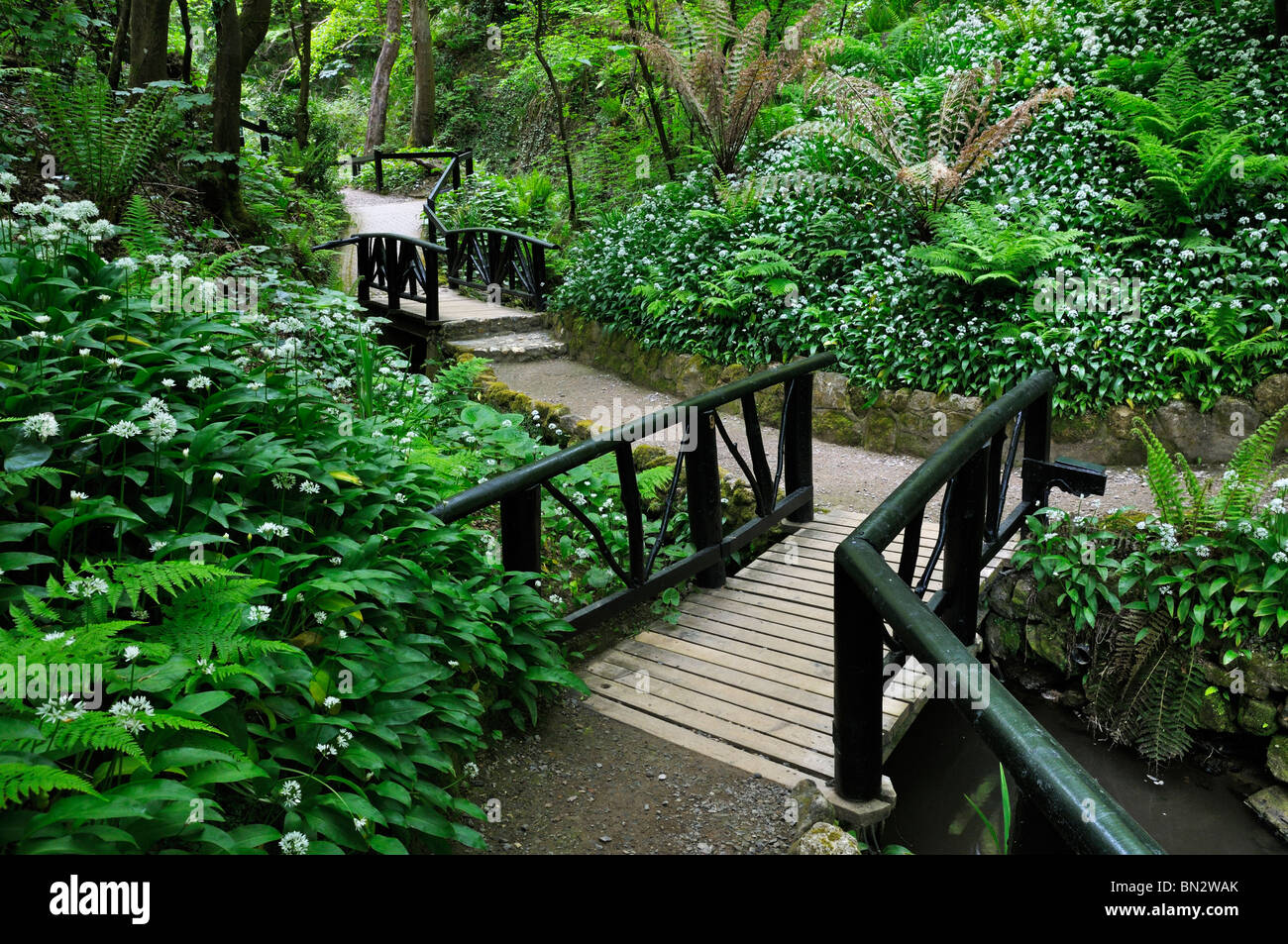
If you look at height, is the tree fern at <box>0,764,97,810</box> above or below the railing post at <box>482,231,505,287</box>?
below

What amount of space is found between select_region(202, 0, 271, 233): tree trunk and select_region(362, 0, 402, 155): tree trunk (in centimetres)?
1475

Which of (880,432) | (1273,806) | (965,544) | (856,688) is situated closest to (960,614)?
(965,544)

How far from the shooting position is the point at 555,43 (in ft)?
41.1

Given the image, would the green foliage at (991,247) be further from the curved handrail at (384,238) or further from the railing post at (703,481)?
the curved handrail at (384,238)

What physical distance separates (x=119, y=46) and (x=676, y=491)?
23.1 feet

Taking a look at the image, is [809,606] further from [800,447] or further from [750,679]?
[800,447]

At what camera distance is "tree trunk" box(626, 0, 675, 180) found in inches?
Result: 416

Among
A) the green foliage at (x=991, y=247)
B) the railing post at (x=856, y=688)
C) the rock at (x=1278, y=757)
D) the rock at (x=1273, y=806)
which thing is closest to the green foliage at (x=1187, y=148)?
the green foliage at (x=991, y=247)

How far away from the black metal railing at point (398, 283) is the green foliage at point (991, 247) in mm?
5537

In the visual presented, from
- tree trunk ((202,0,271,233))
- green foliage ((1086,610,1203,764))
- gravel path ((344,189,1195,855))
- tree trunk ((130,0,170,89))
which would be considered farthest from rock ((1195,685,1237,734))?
tree trunk ((130,0,170,89))

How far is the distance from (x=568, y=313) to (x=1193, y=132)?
20.3 ft

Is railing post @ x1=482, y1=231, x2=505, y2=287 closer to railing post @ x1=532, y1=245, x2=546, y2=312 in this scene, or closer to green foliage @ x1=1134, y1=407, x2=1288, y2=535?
railing post @ x1=532, y1=245, x2=546, y2=312
